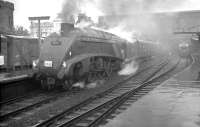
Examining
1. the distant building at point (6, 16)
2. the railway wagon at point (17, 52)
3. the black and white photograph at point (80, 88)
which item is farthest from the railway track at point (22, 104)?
the distant building at point (6, 16)

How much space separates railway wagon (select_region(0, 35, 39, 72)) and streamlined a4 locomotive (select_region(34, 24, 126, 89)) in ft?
17.9

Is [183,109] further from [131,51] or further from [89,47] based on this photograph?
[131,51]

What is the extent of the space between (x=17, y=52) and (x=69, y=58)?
27.8 feet

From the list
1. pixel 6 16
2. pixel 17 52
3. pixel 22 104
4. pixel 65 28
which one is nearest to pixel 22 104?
pixel 22 104

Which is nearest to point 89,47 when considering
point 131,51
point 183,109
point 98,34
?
point 98,34

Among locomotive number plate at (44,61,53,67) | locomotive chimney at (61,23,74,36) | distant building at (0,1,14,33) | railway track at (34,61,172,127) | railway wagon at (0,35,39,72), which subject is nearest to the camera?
railway track at (34,61,172,127)

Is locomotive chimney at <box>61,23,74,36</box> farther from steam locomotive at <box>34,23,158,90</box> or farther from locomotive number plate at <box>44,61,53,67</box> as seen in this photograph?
locomotive number plate at <box>44,61,53,67</box>

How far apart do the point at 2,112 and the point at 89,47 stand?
19.2 ft

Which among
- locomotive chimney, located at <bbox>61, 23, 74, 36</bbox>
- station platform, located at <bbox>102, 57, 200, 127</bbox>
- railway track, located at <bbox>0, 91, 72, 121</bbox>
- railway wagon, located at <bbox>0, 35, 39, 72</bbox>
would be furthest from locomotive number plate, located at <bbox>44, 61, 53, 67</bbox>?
railway wagon, located at <bbox>0, 35, 39, 72</bbox>

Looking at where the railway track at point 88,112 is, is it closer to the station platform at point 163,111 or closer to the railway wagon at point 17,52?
the station platform at point 163,111

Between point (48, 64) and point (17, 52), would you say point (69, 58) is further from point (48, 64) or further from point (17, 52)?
point (17, 52)

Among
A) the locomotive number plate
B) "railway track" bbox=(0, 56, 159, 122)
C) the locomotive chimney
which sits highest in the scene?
the locomotive chimney

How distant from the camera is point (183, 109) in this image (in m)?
8.66

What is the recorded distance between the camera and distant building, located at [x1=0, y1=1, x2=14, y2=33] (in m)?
30.4
